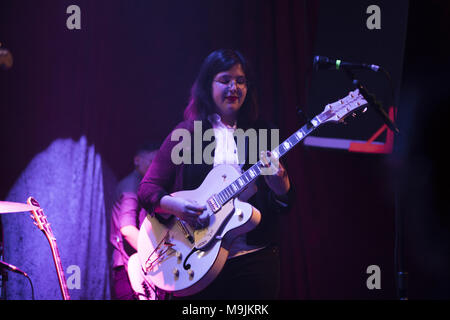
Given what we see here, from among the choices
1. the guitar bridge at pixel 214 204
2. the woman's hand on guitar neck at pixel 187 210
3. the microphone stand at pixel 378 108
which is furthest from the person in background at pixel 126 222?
the microphone stand at pixel 378 108

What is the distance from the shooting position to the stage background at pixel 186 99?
302 cm

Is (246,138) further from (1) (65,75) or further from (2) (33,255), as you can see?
(2) (33,255)

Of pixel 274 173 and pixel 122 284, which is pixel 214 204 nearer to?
pixel 274 173

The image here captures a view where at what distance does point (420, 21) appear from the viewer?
2951 mm

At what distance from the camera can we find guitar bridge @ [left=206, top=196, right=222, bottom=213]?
7.43 ft

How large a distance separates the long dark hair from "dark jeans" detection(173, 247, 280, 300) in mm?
718

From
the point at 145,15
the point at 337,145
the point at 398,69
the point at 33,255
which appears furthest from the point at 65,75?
the point at 398,69

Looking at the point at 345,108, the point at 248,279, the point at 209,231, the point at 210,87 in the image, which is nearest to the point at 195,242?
the point at 209,231

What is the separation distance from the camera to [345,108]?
225 centimetres

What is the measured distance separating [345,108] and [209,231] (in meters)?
0.91

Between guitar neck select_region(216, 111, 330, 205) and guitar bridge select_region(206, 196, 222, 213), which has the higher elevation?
guitar neck select_region(216, 111, 330, 205)

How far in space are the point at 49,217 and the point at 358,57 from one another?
2372 mm

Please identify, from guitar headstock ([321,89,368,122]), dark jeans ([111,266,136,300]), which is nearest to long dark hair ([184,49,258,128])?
guitar headstock ([321,89,368,122])

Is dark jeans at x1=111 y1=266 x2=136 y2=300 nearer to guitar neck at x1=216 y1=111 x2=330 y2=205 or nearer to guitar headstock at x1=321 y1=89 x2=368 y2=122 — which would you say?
guitar neck at x1=216 y1=111 x2=330 y2=205
